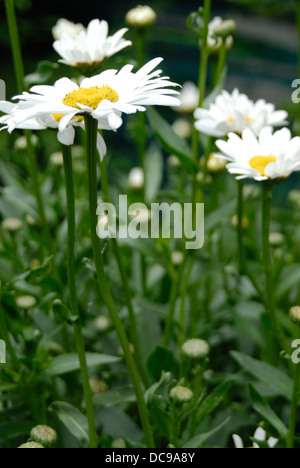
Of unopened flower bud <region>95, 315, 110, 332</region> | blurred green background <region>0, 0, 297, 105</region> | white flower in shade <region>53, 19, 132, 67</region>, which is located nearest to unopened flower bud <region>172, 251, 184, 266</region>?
unopened flower bud <region>95, 315, 110, 332</region>

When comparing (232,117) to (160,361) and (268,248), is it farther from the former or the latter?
(160,361)

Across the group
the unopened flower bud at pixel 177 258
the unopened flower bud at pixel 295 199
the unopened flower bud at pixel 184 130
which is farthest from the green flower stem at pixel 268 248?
the unopened flower bud at pixel 184 130

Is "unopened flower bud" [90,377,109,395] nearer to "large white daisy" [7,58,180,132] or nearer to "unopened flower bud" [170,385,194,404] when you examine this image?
"unopened flower bud" [170,385,194,404]

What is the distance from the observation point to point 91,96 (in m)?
0.40

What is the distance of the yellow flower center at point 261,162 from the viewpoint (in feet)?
1.65

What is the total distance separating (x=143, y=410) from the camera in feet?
1.63

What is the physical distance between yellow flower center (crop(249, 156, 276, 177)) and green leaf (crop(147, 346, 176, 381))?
21 centimetres

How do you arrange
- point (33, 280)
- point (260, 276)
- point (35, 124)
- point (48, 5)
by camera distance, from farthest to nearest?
point (48, 5) < point (260, 276) < point (33, 280) < point (35, 124)

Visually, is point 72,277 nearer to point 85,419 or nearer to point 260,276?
point 85,419

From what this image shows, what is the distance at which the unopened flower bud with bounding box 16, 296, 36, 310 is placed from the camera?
605 mm

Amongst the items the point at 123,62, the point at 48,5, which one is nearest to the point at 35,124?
the point at 123,62

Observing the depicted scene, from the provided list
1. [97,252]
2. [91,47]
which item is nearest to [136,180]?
[91,47]

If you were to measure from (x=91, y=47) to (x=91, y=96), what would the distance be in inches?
6.4

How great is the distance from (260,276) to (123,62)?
35 cm
